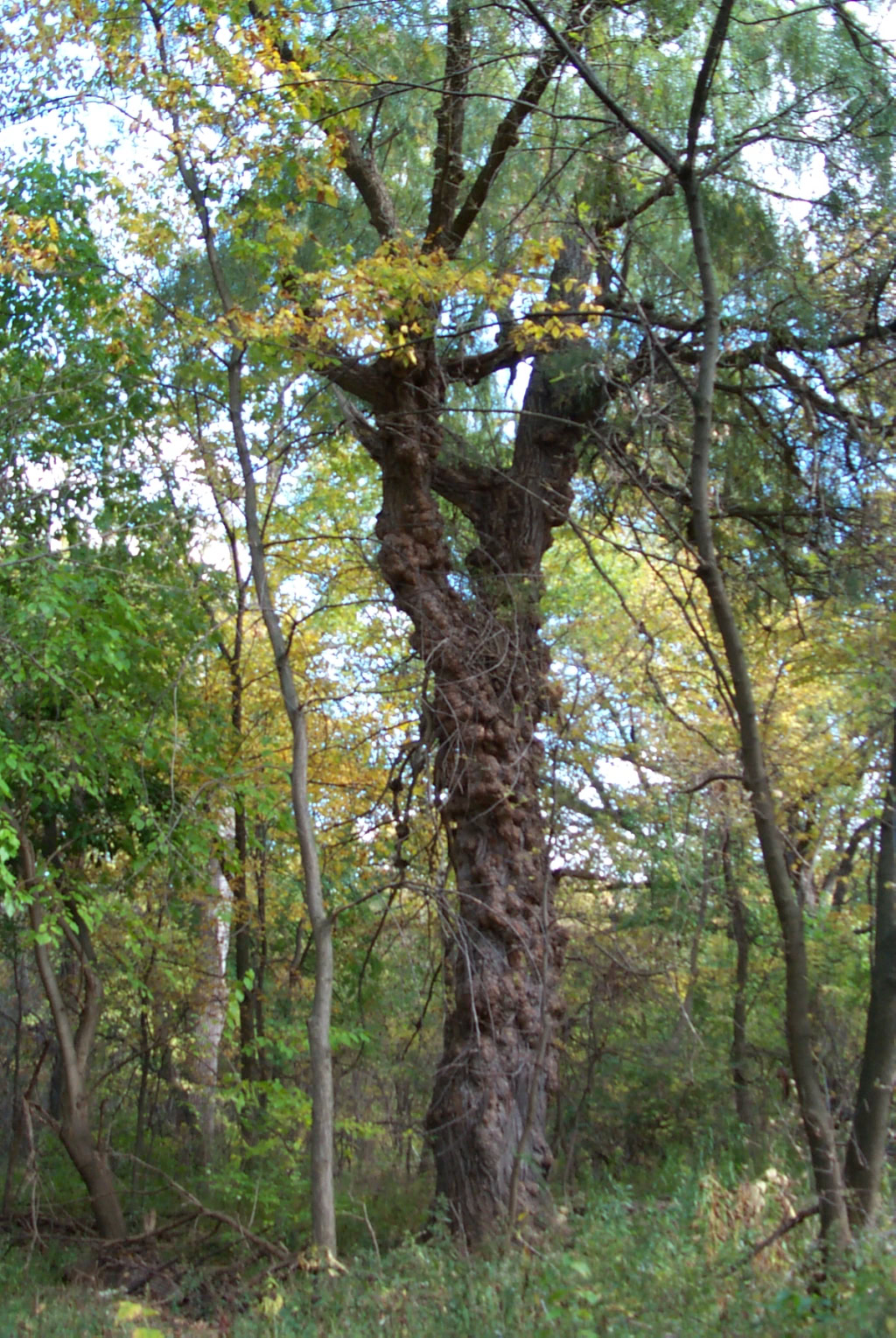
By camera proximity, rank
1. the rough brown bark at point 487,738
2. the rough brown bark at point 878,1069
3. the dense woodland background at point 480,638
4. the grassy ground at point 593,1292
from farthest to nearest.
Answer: the rough brown bark at point 487,738, the dense woodland background at point 480,638, the rough brown bark at point 878,1069, the grassy ground at point 593,1292

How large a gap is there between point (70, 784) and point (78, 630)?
3.35ft

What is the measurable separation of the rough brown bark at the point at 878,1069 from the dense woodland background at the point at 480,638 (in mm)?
18

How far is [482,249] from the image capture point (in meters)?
7.59

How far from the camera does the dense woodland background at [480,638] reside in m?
5.29

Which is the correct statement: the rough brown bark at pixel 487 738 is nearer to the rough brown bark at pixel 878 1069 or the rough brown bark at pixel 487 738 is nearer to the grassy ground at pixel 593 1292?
the grassy ground at pixel 593 1292

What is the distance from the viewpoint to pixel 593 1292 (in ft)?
12.5

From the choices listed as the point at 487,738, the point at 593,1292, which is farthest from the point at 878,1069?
the point at 487,738

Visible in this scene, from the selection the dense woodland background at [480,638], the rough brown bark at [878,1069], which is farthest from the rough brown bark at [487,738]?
the rough brown bark at [878,1069]

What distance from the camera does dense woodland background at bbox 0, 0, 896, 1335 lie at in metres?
5.29

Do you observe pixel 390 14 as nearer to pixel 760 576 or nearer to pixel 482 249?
pixel 482 249

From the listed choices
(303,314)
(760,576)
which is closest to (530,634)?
(760,576)

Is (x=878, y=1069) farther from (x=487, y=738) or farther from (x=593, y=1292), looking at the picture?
(x=487, y=738)

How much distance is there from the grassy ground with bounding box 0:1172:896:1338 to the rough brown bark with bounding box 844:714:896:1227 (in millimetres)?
322

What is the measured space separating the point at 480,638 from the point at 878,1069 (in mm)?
3975
